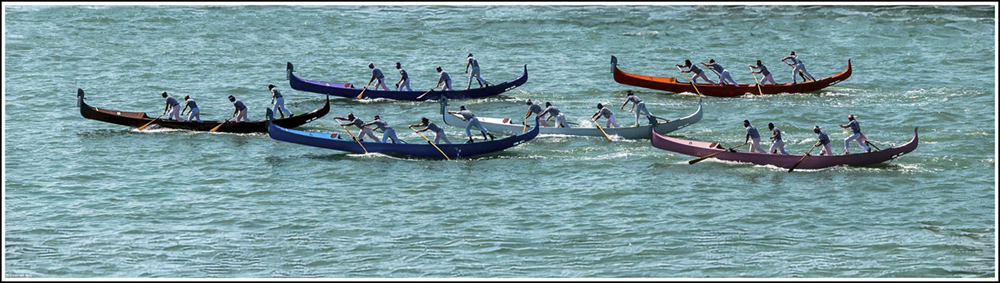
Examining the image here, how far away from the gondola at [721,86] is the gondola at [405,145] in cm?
1240

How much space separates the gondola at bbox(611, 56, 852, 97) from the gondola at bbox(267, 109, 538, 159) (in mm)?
12400

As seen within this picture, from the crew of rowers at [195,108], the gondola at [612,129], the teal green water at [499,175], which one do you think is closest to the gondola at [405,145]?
the teal green water at [499,175]

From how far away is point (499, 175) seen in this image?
37906 millimetres

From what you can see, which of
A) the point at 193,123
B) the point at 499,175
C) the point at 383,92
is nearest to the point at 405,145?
the point at 499,175

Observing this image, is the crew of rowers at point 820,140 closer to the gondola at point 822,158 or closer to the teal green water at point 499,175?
the gondola at point 822,158

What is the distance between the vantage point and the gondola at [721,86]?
51.6 meters

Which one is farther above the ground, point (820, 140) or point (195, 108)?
point (195, 108)

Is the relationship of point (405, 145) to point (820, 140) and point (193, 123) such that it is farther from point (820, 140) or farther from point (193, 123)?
point (820, 140)

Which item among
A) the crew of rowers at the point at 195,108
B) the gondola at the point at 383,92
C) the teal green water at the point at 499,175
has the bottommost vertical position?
the teal green water at the point at 499,175

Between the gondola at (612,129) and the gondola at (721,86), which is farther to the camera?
the gondola at (721,86)

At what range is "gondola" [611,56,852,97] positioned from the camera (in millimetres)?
51594

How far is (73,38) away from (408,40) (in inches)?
702

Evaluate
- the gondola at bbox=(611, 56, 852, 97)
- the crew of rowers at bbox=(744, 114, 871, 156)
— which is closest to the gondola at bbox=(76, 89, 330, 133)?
the gondola at bbox=(611, 56, 852, 97)

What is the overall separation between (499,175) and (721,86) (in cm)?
1662
